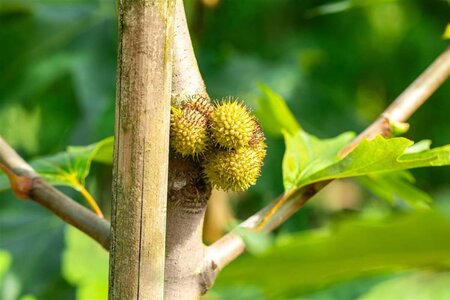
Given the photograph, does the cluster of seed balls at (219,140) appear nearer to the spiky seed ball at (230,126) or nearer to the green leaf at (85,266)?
the spiky seed ball at (230,126)

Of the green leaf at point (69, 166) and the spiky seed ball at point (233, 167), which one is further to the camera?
the green leaf at point (69, 166)

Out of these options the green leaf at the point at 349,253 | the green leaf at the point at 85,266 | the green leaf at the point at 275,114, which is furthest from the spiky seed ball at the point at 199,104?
the green leaf at the point at 85,266

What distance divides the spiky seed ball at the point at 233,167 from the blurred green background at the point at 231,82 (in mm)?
418

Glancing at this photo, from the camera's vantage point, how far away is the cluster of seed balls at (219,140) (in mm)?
546

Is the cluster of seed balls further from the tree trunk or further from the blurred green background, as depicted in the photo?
the blurred green background

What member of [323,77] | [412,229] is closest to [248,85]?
[323,77]

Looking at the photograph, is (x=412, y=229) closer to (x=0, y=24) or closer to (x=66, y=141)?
(x=66, y=141)

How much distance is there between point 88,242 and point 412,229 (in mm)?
725

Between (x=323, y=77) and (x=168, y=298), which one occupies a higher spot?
(x=323, y=77)

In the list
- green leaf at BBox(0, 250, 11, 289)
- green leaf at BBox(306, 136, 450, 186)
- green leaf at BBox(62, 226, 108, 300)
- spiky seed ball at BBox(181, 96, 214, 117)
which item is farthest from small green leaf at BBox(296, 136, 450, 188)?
green leaf at BBox(0, 250, 11, 289)

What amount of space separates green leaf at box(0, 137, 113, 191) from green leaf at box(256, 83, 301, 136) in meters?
0.17

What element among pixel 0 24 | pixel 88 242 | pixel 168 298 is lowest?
pixel 168 298

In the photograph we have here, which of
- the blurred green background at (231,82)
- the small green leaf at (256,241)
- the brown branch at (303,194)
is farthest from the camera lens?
the blurred green background at (231,82)

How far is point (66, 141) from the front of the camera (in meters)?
1.51
